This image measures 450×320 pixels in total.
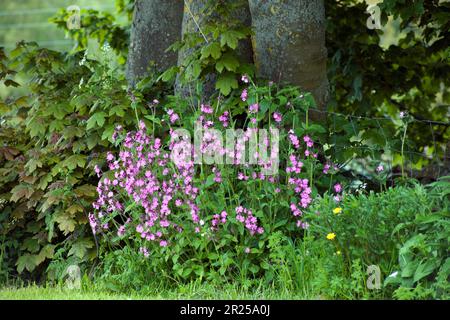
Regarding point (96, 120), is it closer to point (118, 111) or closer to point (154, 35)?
point (118, 111)

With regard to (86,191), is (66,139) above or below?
above

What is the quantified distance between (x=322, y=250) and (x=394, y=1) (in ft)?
7.88

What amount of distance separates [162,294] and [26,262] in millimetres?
1520

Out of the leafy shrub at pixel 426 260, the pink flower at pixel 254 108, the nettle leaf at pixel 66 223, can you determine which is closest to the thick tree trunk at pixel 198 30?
the pink flower at pixel 254 108

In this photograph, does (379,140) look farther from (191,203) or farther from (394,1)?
(191,203)

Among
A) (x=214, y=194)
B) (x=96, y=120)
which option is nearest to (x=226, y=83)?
(x=214, y=194)

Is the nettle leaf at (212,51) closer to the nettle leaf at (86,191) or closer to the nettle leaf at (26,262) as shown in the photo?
the nettle leaf at (86,191)

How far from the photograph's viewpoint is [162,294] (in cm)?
555

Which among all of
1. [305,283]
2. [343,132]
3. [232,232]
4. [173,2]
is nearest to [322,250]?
[305,283]

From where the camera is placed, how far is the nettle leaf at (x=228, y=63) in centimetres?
611

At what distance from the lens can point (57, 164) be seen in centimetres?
652

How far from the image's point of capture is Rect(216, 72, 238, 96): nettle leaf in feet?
20.2

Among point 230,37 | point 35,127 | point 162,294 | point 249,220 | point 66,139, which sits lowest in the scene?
point 162,294

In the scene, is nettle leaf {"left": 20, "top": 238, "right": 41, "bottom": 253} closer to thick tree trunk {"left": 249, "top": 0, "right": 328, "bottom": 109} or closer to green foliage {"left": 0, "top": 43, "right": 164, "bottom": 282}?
green foliage {"left": 0, "top": 43, "right": 164, "bottom": 282}
